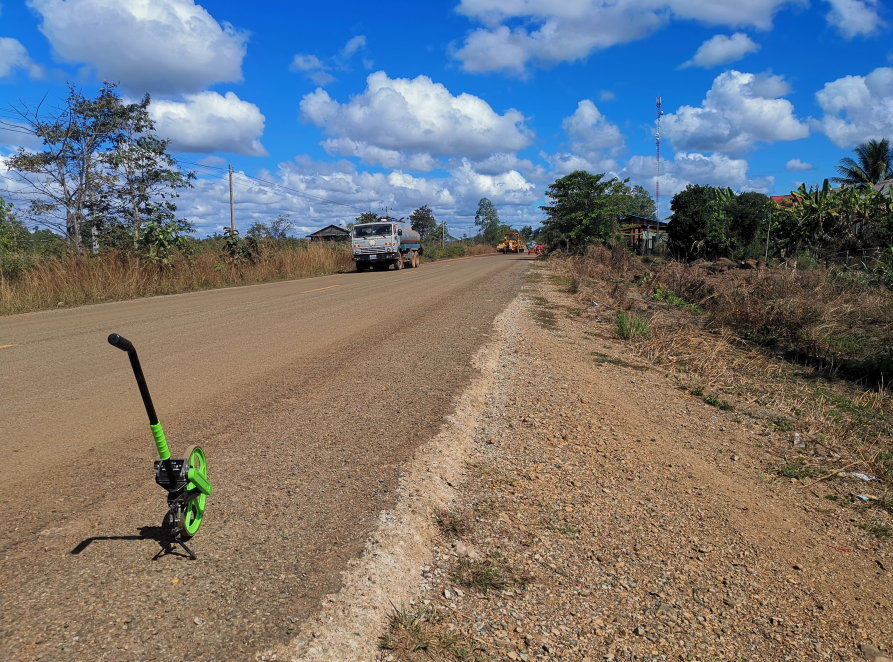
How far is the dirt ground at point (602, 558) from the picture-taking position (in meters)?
2.48

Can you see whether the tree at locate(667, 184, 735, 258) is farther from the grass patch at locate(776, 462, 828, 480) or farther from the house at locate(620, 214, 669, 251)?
the grass patch at locate(776, 462, 828, 480)

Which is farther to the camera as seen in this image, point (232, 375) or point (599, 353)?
point (599, 353)

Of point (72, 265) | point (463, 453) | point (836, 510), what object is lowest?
point (836, 510)

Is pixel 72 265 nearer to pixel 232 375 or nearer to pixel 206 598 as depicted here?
pixel 232 375

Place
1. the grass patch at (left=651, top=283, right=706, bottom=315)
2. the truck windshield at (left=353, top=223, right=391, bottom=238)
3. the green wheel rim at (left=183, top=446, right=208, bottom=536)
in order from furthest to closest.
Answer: the truck windshield at (left=353, top=223, right=391, bottom=238), the grass patch at (left=651, top=283, right=706, bottom=315), the green wheel rim at (left=183, top=446, right=208, bottom=536)

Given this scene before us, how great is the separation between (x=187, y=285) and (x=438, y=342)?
12450mm

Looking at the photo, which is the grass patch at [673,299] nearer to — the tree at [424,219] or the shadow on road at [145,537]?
the shadow on road at [145,537]

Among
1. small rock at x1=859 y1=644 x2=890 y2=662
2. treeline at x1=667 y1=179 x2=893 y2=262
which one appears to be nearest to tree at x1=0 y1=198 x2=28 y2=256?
small rock at x1=859 y1=644 x2=890 y2=662

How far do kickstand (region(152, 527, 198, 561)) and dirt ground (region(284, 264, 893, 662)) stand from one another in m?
0.76

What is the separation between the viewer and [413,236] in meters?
32.4

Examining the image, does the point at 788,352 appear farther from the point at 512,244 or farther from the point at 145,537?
the point at 512,244

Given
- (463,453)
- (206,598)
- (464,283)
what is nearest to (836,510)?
(463,453)

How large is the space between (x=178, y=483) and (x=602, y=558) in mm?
2308

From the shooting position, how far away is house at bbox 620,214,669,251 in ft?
111
